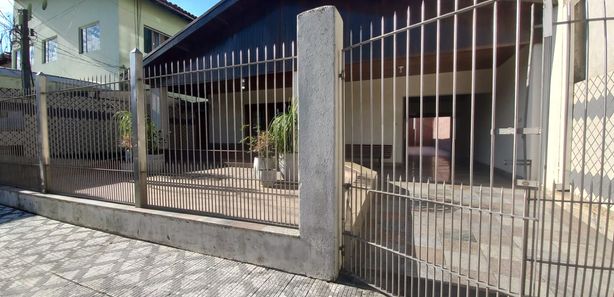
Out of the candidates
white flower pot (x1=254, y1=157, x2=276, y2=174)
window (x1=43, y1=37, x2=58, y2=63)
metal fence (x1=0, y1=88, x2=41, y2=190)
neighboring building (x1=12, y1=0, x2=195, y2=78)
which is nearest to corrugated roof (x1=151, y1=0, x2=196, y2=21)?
neighboring building (x1=12, y1=0, x2=195, y2=78)

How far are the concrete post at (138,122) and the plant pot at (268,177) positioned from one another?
1.68 m

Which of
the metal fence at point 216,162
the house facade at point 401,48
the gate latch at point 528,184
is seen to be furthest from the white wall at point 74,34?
the gate latch at point 528,184

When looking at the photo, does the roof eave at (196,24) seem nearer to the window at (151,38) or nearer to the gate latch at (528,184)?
the window at (151,38)

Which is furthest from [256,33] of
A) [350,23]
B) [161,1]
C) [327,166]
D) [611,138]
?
[161,1]

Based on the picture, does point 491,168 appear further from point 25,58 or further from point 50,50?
point 50,50

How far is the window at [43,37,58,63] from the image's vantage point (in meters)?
14.6

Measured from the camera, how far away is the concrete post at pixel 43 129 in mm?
5070

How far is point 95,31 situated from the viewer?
44.0 feet

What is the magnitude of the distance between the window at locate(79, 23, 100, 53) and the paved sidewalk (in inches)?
468

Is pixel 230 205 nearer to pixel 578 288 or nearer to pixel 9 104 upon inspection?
pixel 578 288

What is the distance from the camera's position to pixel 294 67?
322 cm

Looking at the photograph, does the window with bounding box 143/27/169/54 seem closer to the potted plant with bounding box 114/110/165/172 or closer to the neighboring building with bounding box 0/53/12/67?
the potted plant with bounding box 114/110/165/172

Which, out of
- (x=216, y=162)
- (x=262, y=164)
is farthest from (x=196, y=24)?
(x=262, y=164)

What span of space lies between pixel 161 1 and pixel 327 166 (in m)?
14.9
